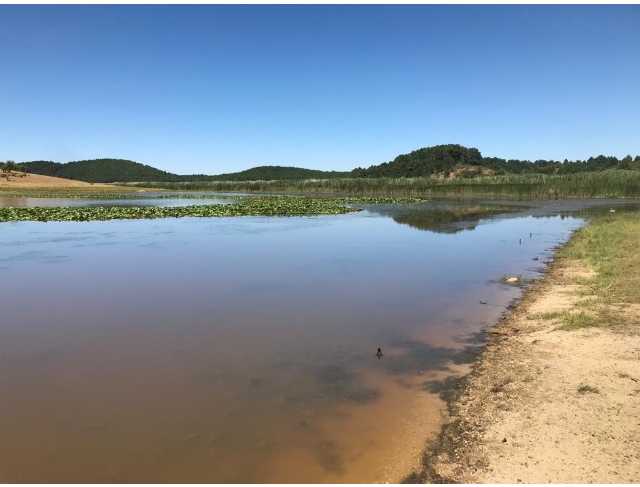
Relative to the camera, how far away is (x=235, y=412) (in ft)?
18.1

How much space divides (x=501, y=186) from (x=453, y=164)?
7861 centimetres

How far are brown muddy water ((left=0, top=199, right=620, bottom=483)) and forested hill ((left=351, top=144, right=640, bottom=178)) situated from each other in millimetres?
124998

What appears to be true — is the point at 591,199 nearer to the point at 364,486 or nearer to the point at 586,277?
the point at 586,277

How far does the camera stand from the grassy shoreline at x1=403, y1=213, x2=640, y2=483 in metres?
4.35

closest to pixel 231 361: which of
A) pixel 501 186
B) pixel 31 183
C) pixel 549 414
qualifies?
pixel 549 414

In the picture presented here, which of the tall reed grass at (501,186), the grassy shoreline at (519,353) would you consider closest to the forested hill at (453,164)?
the tall reed grass at (501,186)

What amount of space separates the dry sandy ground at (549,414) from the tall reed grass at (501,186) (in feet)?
201

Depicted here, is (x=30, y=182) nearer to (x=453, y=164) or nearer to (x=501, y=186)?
(x=501, y=186)

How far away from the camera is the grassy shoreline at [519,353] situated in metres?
4.35

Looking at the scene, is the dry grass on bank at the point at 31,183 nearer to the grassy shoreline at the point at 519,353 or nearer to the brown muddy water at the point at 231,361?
the brown muddy water at the point at 231,361

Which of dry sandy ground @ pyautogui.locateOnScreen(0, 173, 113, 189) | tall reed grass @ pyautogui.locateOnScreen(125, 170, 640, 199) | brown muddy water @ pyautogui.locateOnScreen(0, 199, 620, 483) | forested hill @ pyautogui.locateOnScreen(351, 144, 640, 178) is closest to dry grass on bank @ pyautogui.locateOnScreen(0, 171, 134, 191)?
dry sandy ground @ pyautogui.locateOnScreen(0, 173, 113, 189)

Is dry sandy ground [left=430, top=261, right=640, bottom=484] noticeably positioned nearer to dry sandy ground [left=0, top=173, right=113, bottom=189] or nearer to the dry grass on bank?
the dry grass on bank

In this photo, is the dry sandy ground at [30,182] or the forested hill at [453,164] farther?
the forested hill at [453,164]

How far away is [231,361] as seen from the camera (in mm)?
7070
